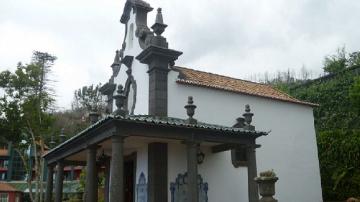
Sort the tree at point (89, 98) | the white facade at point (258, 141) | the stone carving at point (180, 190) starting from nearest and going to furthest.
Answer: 1. the stone carving at point (180, 190)
2. the white facade at point (258, 141)
3. the tree at point (89, 98)

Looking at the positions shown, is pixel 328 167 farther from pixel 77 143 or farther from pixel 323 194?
pixel 77 143

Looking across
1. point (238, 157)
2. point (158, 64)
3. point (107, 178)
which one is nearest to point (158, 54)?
point (158, 64)

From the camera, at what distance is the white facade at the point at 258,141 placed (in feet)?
46.1

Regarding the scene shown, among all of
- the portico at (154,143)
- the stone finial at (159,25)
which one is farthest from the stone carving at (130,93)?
the stone finial at (159,25)

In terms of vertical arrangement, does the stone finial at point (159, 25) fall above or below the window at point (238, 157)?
above

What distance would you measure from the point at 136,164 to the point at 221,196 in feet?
10.3

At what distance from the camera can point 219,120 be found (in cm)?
1502

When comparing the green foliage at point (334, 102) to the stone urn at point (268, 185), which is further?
the green foliage at point (334, 102)

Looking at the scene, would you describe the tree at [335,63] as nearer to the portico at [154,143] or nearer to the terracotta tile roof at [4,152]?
the portico at [154,143]

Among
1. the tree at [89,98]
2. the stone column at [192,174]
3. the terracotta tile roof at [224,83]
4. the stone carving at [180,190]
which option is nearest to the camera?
the stone column at [192,174]

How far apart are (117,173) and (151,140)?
2.78 meters

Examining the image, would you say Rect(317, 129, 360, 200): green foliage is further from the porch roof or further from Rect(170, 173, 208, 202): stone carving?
the porch roof

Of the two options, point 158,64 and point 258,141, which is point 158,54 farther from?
point 258,141

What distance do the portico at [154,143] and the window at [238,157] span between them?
97cm
